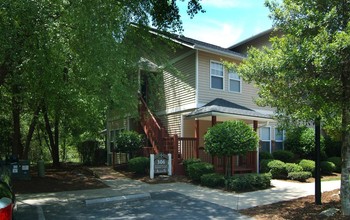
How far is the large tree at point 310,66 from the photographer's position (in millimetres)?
7109

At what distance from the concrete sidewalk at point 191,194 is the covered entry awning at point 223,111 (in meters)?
3.36

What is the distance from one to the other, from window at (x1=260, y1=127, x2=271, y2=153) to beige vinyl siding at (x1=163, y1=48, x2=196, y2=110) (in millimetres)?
5145

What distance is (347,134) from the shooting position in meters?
8.10

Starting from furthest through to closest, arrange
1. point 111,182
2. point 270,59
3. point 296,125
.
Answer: point 111,182 → point 296,125 → point 270,59

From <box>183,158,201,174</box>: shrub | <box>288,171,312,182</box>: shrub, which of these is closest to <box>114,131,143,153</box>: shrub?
<box>183,158,201,174</box>: shrub

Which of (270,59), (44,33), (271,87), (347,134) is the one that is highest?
(44,33)

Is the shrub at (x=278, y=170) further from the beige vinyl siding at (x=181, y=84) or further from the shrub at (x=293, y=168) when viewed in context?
the beige vinyl siding at (x=181, y=84)

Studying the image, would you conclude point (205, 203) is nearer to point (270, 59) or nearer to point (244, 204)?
point (244, 204)

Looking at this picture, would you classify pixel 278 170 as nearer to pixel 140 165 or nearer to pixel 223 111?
pixel 223 111

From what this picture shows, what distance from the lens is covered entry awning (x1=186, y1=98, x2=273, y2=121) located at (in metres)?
15.7

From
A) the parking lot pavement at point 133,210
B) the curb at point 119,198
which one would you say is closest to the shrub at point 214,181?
the parking lot pavement at point 133,210

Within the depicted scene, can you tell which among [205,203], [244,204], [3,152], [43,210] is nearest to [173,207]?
[205,203]

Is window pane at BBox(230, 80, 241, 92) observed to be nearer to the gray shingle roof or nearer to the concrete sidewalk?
the gray shingle roof

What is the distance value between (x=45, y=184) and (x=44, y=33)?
7.13m
